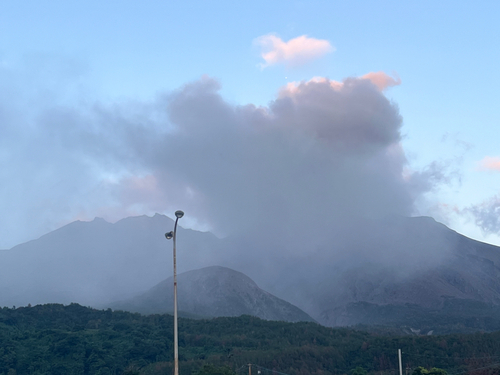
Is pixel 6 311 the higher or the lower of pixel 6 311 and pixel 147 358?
the higher

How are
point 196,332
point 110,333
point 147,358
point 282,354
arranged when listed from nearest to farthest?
point 282,354
point 147,358
point 110,333
point 196,332

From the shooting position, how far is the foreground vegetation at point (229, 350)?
13800cm

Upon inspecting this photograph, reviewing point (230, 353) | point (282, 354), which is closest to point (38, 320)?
point (230, 353)

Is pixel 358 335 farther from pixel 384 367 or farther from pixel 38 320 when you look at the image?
pixel 38 320

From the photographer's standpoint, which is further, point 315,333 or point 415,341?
point 315,333

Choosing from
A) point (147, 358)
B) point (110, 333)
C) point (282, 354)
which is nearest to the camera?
point (282, 354)

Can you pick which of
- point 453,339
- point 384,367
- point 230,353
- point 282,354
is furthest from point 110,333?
point 453,339

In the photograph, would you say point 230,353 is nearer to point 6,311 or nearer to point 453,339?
point 453,339

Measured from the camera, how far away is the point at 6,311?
19562cm

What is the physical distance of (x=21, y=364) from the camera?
143 m

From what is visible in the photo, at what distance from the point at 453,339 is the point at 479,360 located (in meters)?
16.3

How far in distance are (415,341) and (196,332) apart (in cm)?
7697

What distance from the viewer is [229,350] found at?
15950cm

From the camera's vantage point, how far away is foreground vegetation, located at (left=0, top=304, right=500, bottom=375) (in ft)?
453
